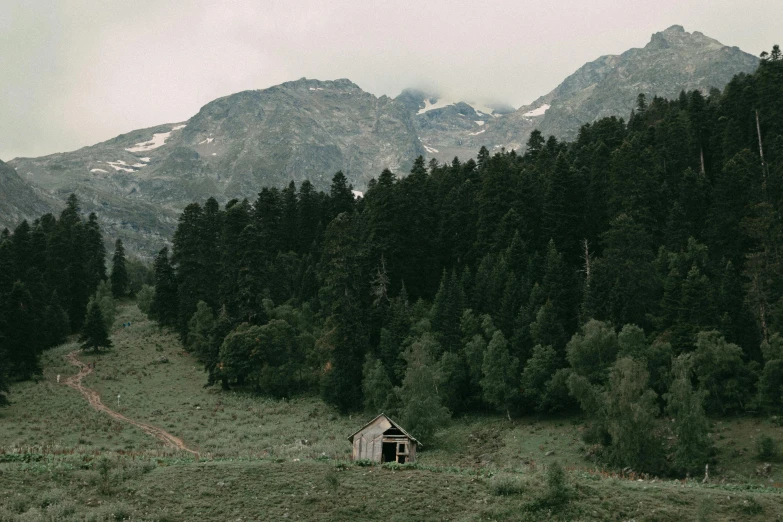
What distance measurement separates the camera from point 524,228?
3152 inches

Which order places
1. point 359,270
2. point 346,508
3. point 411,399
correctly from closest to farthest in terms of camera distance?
point 346,508
point 411,399
point 359,270

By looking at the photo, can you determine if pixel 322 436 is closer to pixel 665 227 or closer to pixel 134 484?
pixel 134 484

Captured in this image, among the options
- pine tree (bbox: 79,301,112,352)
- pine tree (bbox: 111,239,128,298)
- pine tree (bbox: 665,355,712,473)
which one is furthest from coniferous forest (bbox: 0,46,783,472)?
pine tree (bbox: 111,239,128,298)

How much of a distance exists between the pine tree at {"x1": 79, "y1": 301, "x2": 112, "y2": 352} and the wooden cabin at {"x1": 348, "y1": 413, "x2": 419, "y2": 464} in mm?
59940

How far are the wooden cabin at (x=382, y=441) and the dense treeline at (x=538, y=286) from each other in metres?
12.2

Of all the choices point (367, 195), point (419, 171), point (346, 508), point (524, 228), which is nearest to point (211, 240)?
point (367, 195)

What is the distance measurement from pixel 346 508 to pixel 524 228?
56069 mm

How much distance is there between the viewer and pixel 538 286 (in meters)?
66.6

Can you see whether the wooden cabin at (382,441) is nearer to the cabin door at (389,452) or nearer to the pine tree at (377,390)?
the cabin door at (389,452)

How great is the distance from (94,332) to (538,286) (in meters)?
61.7

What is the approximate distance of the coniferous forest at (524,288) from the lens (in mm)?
54031

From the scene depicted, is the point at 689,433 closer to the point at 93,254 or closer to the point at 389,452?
the point at 389,452

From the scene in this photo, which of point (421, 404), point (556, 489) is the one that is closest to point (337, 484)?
point (556, 489)

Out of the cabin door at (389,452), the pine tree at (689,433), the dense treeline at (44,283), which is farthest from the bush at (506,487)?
the dense treeline at (44,283)
